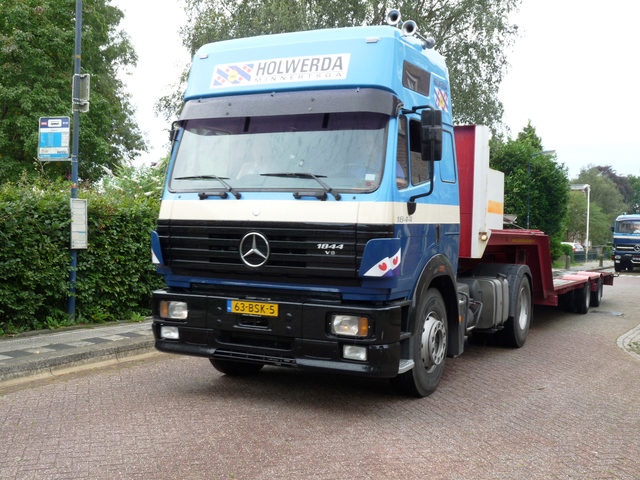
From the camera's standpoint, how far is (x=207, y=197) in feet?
19.0

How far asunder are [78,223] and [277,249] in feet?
15.4

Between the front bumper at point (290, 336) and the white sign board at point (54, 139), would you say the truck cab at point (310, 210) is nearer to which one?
the front bumper at point (290, 336)

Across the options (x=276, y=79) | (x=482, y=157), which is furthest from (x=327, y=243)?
(x=482, y=157)

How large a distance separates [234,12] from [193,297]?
75.1ft

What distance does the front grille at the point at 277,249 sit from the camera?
5.34 meters

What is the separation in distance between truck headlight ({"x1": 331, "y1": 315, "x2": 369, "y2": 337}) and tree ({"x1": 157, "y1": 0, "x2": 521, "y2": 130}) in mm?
21319

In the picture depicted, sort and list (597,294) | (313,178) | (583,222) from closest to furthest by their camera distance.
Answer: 1. (313,178)
2. (597,294)
3. (583,222)

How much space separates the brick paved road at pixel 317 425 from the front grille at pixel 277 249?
118cm

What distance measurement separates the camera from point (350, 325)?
542 centimetres

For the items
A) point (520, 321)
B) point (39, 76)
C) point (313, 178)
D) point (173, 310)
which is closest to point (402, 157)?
point (313, 178)

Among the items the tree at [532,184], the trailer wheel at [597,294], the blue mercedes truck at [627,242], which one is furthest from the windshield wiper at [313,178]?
the blue mercedes truck at [627,242]

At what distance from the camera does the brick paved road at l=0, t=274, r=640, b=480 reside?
4.48 m

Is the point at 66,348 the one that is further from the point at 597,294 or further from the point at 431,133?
the point at 597,294

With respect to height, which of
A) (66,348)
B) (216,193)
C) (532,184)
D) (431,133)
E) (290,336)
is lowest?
(66,348)
